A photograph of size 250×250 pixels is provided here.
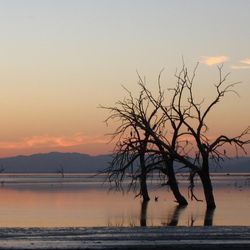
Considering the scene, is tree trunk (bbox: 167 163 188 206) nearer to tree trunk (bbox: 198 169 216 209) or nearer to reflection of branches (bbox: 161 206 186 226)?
reflection of branches (bbox: 161 206 186 226)

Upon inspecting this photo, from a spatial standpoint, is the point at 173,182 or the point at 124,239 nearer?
the point at 124,239

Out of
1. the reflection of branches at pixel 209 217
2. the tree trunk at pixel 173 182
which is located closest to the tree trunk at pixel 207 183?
the reflection of branches at pixel 209 217

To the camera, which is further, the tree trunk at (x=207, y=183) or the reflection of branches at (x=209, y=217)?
the tree trunk at (x=207, y=183)

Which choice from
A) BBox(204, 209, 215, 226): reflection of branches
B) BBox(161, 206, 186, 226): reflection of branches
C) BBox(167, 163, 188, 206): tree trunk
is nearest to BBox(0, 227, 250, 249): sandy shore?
BBox(204, 209, 215, 226): reflection of branches

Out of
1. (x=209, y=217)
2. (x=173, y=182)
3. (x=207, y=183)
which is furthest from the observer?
(x=173, y=182)

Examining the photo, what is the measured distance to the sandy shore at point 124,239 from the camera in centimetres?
1501

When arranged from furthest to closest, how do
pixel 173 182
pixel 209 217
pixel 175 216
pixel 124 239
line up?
1. pixel 173 182
2. pixel 175 216
3. pixel 209 217
4. pixel 124 239

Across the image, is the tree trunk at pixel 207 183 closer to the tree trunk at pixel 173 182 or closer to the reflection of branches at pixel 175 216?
the reflection of branches at pixel 175 216

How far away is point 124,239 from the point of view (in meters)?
16.6

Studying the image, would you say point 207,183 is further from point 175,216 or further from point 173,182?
point 175,216

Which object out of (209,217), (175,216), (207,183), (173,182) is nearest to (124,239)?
(209,217)

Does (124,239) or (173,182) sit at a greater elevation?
(173,182)

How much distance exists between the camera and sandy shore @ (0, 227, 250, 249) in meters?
15.0

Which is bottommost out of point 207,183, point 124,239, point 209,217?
point 209,217
